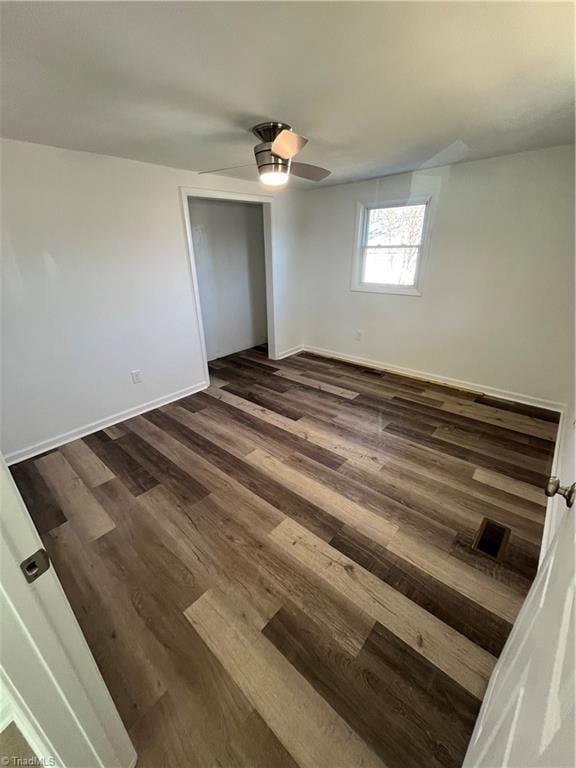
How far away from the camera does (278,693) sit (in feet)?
3.59

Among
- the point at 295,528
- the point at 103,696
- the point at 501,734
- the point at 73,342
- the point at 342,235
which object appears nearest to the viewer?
the point at 501,734

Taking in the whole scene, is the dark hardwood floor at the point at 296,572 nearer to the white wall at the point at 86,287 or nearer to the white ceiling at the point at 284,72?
the white wall at the point at 86,287

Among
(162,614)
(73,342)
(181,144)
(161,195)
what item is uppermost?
(181,144)

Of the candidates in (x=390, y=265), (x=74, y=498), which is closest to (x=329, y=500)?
(x=74, y=498)

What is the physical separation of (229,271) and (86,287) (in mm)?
2281

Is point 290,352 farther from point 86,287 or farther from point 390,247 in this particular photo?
point 86,287

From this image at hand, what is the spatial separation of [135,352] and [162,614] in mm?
2257

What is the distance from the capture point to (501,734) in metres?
0.63

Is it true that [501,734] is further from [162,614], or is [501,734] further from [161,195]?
[161,195]

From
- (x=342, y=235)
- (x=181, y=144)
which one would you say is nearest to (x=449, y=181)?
(x=342, y=235)

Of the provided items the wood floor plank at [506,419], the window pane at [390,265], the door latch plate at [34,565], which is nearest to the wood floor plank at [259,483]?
the door latch plate at [34,565]

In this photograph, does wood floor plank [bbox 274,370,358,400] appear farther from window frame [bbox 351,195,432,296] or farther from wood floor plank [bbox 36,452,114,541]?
wood floor plank [bbox 36,452,114,541]

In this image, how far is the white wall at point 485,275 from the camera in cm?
257

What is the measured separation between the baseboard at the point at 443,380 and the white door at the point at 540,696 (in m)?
2.83
